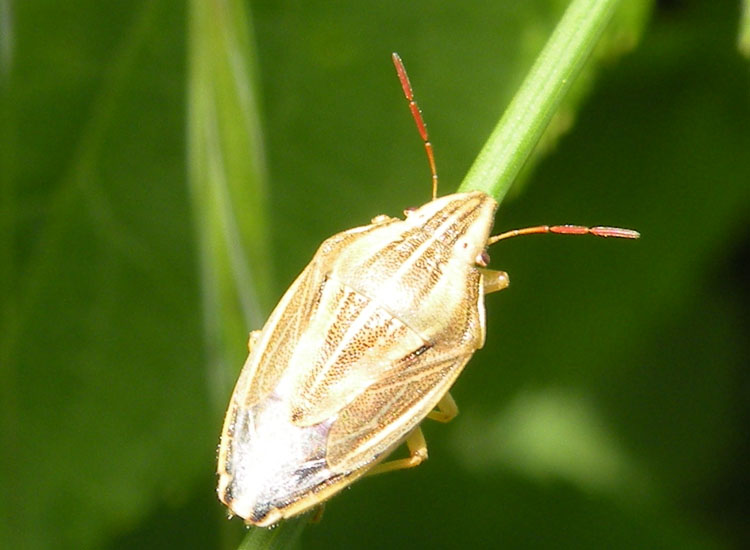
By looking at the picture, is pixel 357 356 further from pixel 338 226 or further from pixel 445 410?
pixel 338 226

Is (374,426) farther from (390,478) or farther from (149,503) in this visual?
(390,478)

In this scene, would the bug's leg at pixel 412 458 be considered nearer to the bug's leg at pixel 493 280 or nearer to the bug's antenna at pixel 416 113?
the bug's leg at pixel 493 280

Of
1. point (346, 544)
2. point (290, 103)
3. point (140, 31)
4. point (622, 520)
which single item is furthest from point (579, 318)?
point (140, 31)

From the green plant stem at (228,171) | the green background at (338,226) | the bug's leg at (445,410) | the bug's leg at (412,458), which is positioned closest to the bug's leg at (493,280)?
the green background at (338,226)

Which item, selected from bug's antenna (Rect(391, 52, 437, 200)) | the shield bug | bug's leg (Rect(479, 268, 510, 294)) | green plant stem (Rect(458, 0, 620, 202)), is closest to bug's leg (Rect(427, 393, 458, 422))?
the shield bug

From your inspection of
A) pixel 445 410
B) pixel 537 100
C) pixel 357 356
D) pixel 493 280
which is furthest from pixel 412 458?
pixel 537 100

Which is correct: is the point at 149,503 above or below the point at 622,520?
above
